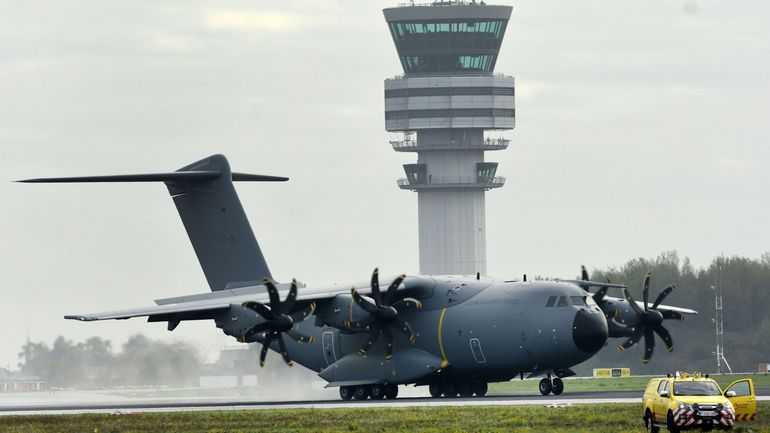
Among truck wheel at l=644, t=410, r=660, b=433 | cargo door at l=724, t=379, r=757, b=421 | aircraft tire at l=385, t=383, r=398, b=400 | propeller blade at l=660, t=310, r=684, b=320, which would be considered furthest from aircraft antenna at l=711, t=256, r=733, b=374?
truck wheel at l=644, t=410, r=660, b=433

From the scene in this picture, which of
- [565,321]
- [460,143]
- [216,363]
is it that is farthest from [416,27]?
[565,321]

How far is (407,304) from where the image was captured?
48.2 m

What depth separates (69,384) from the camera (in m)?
71.9

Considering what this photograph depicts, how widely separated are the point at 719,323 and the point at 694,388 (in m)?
62.5

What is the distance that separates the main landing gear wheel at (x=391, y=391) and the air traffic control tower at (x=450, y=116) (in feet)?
217

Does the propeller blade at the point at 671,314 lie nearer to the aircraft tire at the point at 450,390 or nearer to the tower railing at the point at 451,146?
the aircraft tire at the point at 450,390

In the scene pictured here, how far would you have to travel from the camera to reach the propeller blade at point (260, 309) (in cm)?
4566

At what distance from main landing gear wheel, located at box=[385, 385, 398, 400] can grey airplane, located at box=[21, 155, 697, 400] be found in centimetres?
3

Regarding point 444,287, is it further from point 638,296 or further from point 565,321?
point 638,296

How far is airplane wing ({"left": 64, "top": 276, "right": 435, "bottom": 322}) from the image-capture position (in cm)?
4822

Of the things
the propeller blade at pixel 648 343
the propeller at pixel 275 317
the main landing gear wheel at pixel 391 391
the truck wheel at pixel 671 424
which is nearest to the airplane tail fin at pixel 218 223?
the main landing gear wheel at pixel 391 391

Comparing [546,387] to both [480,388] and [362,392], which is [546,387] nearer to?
[480,388]

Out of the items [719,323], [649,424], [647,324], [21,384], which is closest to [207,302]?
[647,324]

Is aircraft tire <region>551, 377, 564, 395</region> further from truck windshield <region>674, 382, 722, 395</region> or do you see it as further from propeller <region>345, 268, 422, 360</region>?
truck windshield <region>674, 382, 722, 395</region>
